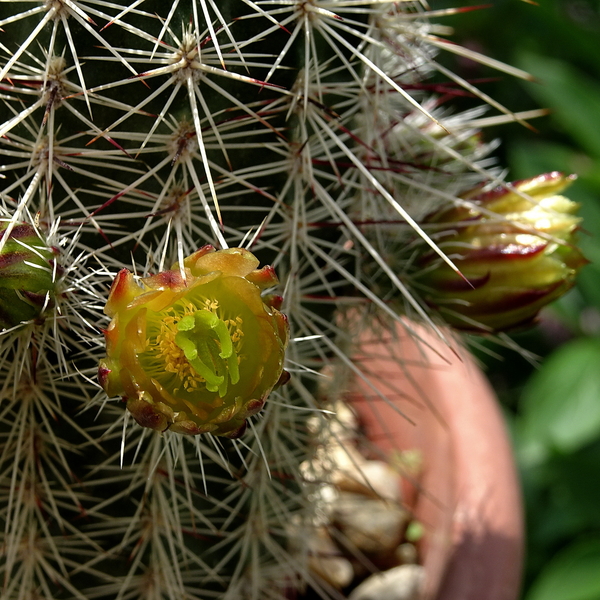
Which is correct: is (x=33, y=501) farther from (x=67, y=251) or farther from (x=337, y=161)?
(x=337, y=161)

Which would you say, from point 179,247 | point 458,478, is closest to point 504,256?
point 179,247

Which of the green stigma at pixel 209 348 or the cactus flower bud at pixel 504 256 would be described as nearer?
the green stigma at pixel 209 348

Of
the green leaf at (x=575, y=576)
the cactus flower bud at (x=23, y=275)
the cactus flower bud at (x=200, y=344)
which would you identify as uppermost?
the cactus flower bud at (x=200, y=344)

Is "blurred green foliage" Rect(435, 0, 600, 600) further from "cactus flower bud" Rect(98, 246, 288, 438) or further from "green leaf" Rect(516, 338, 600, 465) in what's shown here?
"cactus flower bud" Rect(98, 246, 288, 438)

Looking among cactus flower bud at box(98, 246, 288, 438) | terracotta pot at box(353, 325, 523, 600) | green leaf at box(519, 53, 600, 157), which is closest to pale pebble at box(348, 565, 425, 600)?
terracotta pot at box(353, 325, 523, 600)

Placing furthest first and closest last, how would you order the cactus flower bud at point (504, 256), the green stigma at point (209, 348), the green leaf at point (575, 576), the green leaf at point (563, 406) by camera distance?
the green leaf at point (563, 406), the green leaf at point (575, 576), the cactus flower bud at point (504, 256), the green stigma at point (209, 348)

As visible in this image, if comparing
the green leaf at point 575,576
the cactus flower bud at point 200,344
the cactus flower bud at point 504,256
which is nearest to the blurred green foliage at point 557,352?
the green leaf at point 575,576

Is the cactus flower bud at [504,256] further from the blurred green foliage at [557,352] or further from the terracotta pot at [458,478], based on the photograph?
the blurred green foliage at [557,352]
